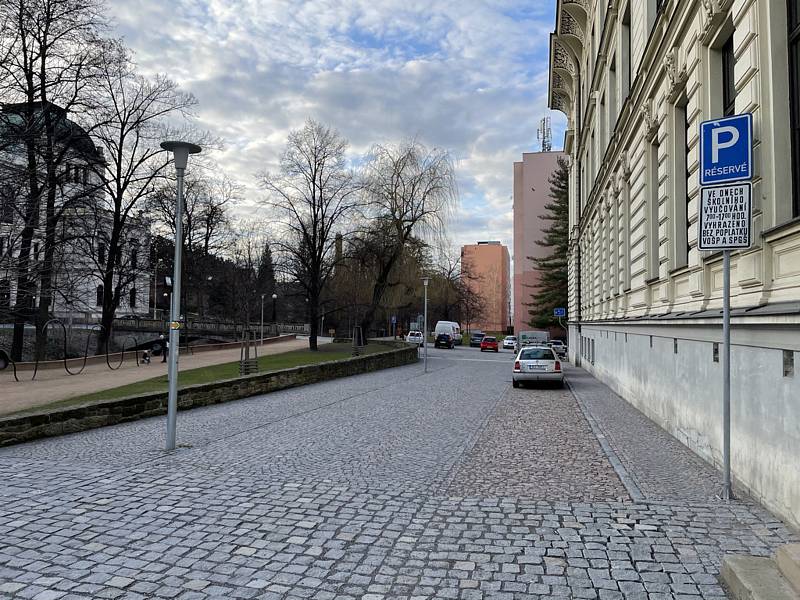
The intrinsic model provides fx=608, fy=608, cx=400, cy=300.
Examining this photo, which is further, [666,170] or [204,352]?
[204,352]

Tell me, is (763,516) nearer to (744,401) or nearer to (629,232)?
(744,401)

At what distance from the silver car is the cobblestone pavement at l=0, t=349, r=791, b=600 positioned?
9.37 m

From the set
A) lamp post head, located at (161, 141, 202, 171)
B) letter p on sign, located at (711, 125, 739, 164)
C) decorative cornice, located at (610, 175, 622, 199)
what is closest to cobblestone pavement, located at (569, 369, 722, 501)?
letter p on sign, located at (711, 125, 739, 164)

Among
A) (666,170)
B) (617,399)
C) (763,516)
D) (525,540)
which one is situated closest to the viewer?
(525,540)

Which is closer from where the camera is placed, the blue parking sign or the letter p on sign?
the blue parking sign

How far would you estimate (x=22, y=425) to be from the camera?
8828 mm

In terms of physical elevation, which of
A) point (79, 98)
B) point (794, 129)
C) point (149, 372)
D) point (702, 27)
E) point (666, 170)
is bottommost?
point (149, 372)

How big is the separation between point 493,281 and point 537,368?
106 metres

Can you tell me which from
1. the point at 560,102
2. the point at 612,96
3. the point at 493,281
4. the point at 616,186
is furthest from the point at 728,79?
the point at 493,281

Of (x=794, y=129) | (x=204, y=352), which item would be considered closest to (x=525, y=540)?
(x=794, y=129)

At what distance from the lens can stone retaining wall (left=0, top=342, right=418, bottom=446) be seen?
29.2ft

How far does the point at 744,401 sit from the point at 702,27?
17.7 ft

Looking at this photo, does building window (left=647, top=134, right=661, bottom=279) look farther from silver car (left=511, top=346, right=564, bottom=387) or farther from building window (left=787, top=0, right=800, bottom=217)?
silver car (left=511, top=346, right=564, bottom=387)

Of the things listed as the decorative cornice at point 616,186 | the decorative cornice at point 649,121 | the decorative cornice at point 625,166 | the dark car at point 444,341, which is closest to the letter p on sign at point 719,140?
the decorative cornice at point 649,121
